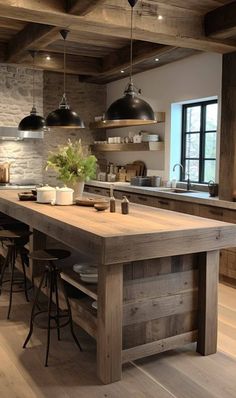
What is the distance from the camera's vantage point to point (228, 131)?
481 cm

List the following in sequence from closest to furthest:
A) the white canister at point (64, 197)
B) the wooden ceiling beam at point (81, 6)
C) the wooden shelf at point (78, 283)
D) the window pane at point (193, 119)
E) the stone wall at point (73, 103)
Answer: the wooden shelf at point (78, 283), the wooden ceiling beam at point (81, 6), the white canister at point (64, 197), the window pane at point (193, 119), the stone wall at point (73, 103)

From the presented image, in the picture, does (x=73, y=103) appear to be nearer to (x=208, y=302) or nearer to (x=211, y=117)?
(x=211, y=117)

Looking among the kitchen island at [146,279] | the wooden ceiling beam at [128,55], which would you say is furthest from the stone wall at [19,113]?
the kitchen island at [146,279]

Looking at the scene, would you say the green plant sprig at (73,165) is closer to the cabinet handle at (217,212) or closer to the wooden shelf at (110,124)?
the cabinet handle at (217,212)

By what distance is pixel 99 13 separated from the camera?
3826mm

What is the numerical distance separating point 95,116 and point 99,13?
4316 millimetres

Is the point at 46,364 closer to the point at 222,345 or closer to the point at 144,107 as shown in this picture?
the point at 222,345

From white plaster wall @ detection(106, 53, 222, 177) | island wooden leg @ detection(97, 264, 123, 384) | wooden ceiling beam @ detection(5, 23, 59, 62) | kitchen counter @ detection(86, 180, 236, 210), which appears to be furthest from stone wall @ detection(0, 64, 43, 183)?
island wooden leg @ detection(97, 264, 123, 384)

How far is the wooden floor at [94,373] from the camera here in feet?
8.54

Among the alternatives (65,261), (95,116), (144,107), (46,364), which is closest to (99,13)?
(144,107)

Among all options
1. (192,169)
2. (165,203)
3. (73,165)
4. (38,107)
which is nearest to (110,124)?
(38,107)

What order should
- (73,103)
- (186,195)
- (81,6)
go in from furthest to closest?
1. (73,103)
2. (186,195)
3. (81,6)

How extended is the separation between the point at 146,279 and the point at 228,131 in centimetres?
257

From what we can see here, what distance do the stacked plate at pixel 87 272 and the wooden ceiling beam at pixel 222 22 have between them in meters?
2.65
